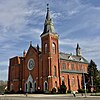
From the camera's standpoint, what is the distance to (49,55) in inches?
2643

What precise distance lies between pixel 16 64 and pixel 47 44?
1915 cm

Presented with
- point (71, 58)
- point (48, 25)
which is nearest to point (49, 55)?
point (48, 25)

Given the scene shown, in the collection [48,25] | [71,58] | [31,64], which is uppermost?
[48,25]

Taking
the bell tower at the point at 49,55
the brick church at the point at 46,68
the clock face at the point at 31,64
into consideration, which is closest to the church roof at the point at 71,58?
the brick church at the point at 46,68

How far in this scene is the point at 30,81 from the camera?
7431 cm

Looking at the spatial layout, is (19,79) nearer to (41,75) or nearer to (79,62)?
(41,75)

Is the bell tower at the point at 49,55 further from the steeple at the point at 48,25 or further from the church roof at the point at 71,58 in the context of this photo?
the church roof at the point at 71,58

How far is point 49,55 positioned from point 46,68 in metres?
4.27

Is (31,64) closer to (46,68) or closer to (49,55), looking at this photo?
(46,68)

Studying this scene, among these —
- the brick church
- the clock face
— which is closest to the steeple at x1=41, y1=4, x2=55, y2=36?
the brick church

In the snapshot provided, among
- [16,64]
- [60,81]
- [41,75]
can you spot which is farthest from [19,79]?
[60,81]

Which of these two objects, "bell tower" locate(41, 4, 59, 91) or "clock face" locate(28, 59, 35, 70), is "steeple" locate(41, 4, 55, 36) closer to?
"bell tower" locate(41, 4, 59, 91)

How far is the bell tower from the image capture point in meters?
65.6

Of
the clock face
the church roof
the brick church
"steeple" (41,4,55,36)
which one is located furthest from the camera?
the church roof
